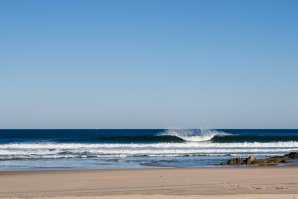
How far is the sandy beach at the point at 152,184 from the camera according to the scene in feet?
45.6

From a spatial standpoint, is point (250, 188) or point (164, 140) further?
point (164, 140)

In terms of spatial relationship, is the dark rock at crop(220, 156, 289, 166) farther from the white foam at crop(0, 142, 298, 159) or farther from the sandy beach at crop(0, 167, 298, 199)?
the white foam at crop(0, 142, 298, 159)

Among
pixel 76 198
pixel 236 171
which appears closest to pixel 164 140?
pixel 236 171

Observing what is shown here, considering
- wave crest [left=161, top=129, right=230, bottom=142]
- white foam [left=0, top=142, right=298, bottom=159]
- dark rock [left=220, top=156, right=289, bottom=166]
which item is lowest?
dark rock [left=220, top=156, right=289, bottom=166]

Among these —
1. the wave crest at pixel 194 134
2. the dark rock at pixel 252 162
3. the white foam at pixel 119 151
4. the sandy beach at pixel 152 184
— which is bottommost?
the sandy beach at pixel 152 184

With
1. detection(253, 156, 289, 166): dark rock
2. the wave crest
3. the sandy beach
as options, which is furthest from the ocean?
the sandy beach

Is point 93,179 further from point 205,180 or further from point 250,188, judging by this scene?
point 250,188

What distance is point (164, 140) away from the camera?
2552 inches

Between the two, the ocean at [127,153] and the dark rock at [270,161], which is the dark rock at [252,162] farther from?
the ocean at [127,153]

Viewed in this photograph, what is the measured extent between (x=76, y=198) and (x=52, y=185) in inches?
136

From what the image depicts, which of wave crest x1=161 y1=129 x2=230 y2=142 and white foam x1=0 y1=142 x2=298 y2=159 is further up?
wave crest x1=161 y1=129 x2=230 y2=142

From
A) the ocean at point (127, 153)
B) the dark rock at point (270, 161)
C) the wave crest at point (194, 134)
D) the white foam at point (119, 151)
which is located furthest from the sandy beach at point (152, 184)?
the wave crest at point (194, 134)

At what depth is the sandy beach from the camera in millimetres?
13906

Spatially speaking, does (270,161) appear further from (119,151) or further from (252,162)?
(119,151)
